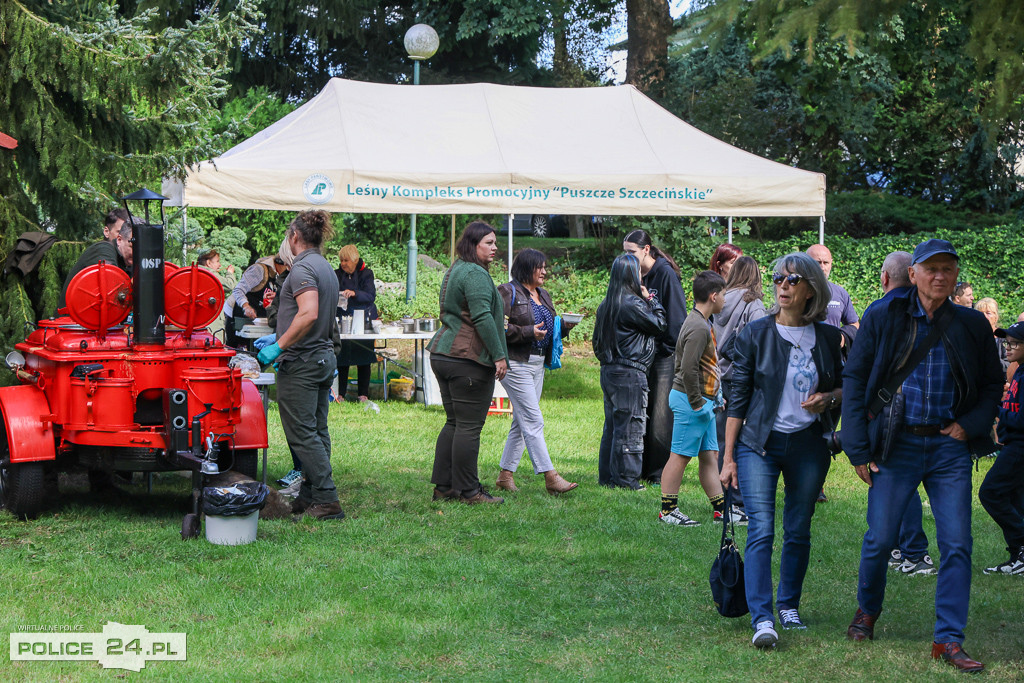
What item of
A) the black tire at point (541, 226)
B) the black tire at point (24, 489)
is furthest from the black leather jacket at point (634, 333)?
the black tire at point (541, 226)

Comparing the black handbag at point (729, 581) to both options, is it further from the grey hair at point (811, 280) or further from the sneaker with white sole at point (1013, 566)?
the sneaker with white sole at point (1013, 566)

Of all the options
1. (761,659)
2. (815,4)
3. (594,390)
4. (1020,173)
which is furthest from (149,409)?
(1020,173)

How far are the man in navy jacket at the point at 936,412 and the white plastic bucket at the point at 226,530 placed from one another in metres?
3.62

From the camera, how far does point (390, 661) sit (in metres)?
4.64

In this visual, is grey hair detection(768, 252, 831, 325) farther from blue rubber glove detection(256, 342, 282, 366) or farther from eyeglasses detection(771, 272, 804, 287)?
blue rubber glove detection(256, 342, 282, 366)

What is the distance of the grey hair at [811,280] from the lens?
4.75 meters

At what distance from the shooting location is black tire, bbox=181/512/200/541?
257 inches

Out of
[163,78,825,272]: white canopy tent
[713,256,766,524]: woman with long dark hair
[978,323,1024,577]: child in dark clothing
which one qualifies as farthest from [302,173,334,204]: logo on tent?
[978,323,1024,577]: child in dark clothing

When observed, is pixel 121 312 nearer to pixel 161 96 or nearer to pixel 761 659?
pixel 161 96

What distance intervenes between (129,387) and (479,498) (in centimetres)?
256

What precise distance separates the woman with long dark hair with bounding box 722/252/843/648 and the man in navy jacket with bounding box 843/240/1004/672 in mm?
189

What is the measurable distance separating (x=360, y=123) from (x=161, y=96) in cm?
480

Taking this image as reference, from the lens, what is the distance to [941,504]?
180 inches

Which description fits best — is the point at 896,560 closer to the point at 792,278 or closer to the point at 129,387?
the point at 792,278
